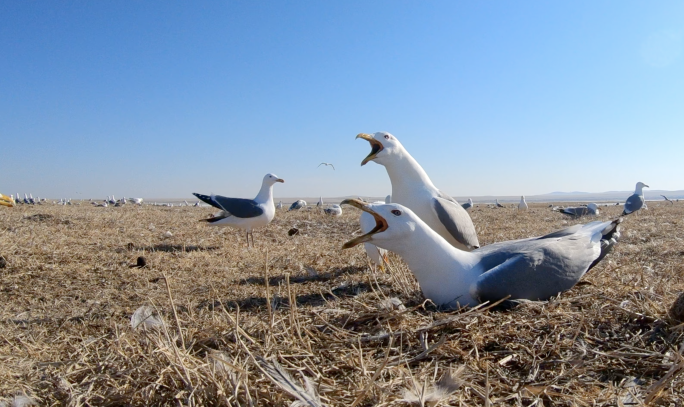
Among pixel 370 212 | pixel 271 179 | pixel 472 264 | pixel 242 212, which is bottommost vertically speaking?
pixel 472 264

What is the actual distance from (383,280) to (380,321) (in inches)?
82.0

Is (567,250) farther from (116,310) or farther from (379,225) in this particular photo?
(116,310)

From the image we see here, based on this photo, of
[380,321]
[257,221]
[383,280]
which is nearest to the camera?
[380,321]

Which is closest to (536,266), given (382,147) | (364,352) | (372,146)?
(364,352)

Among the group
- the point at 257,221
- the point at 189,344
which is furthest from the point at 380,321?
the point at 257,221

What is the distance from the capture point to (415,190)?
511cm

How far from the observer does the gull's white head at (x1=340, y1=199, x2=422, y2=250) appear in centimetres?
311

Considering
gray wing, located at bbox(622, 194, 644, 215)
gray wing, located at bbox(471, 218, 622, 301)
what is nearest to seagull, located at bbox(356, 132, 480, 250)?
gray wing, located at bbox(471, 218, 622, 301)

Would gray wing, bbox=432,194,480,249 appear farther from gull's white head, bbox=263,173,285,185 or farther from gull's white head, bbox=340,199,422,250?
gull's white head, bbox=263,173,285,185

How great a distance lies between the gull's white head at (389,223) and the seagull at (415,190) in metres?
1.76

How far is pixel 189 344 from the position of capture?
234 cm

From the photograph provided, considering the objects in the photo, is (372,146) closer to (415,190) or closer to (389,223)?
(415,190)

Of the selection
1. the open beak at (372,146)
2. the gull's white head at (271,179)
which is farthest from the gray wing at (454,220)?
the gull's white head at (271,179)

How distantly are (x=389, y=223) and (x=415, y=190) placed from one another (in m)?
2.07
